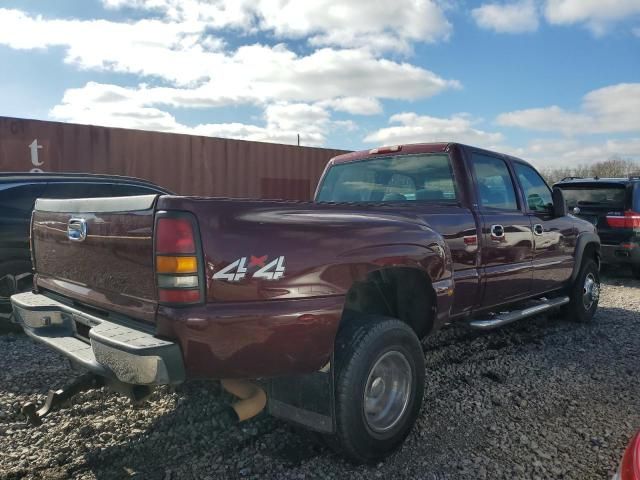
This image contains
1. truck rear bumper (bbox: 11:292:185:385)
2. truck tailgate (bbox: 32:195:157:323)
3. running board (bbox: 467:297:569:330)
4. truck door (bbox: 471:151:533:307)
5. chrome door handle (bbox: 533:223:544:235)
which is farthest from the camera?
chrome door handle (bbox: 533:223:544:235)

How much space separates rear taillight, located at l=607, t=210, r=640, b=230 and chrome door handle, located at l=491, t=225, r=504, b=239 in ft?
16.7

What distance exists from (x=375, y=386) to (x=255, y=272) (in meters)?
1.07

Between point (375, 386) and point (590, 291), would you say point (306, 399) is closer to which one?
point (375, 386)

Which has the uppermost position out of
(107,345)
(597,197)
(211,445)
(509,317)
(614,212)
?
(597,197)

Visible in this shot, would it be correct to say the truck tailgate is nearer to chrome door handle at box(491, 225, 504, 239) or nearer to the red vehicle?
the red vehicle

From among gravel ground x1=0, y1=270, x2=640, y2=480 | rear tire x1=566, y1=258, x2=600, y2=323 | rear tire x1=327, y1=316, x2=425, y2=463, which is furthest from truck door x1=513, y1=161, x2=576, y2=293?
rear tire x1=327, y1=316, x2=425, y2=463

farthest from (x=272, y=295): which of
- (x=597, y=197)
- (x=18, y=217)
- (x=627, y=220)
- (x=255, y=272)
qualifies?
(x=597, y=197)

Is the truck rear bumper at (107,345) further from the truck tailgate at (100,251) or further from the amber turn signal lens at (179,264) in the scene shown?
the amber turn signal lens at (179,264)

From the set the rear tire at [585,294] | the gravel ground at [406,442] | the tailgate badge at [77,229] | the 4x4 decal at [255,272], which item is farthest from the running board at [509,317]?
the tailgate badge at [77,229]

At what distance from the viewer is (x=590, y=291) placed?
5.51 m

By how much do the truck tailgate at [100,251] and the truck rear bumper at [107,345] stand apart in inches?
3.7

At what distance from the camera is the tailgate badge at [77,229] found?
8.07 feet

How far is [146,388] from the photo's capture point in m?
2.26

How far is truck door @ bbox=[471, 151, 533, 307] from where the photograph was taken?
3.63m
